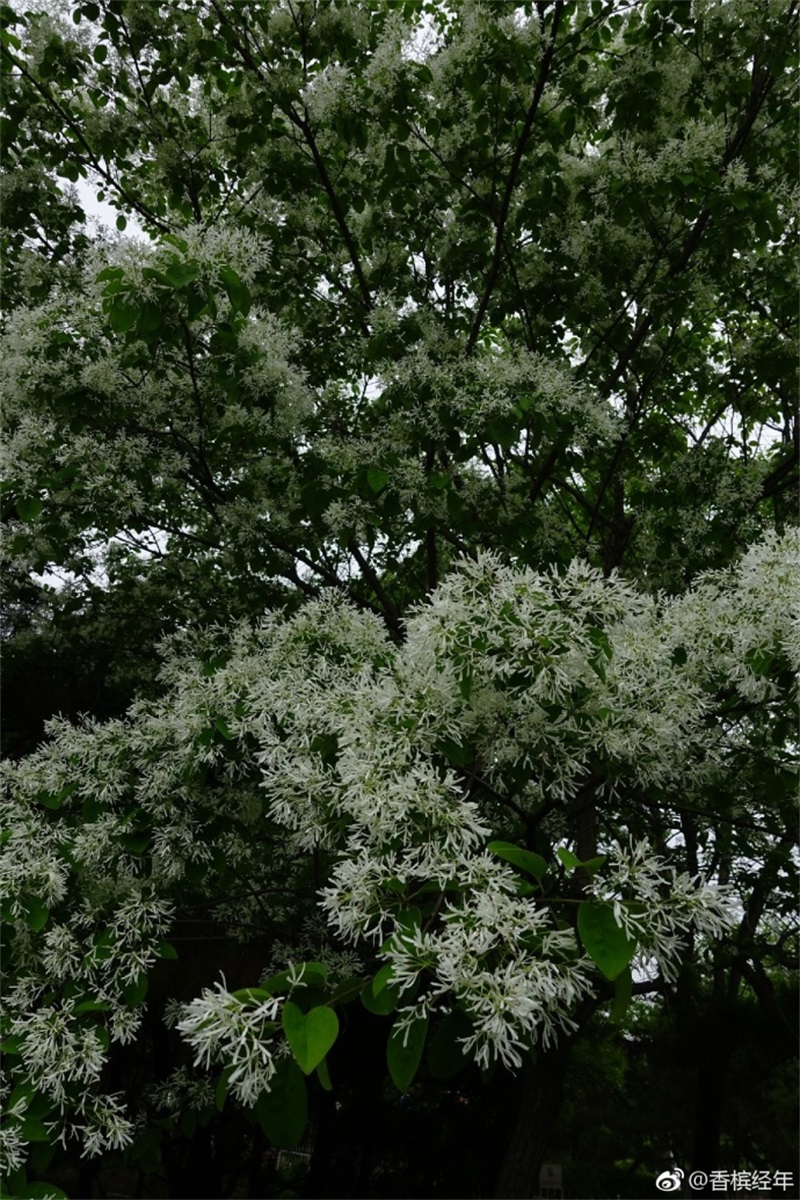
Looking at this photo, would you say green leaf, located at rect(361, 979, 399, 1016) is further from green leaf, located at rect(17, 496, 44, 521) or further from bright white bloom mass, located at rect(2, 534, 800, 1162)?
green leaf, located at rect(17, 496, 44, 521)

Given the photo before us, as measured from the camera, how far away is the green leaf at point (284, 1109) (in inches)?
56.1

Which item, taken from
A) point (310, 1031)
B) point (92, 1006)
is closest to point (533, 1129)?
point (92, 1006)

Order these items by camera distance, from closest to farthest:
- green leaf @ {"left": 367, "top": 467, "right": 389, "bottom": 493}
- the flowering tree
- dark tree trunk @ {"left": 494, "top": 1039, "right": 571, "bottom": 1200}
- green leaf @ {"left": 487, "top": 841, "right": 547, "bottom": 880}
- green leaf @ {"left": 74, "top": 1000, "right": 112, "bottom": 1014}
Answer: green leaf @ {"left": 487, "top": 841, "right": 547, "bottom": 880}, the flowering tree, green leaf @ {"left": 74, "top": 1000, "right": 112, "bottom": 1014}, green leaf @ {"left": 367, "top": 467, "right": 389, "bottom": 493}, dark tree trunk @ {"left": 494, "top": 1039, "right": 571, "bottom": 1200}

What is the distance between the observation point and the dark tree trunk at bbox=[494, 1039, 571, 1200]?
4.41 meters

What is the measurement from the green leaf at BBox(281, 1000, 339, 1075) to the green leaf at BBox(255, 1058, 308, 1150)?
4.5 inches

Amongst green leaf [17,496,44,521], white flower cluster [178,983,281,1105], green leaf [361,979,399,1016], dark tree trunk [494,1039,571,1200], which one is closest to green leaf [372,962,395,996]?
green leaf [361,979,399,1016]

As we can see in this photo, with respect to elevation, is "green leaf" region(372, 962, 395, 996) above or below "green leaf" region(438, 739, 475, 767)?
below

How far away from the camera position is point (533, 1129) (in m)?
4.55

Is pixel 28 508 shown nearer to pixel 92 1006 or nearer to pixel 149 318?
pixel 149 318

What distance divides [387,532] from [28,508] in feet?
5.42

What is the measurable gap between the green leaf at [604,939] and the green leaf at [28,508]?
2.46 m

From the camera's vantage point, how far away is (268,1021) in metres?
1.50

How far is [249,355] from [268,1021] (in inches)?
87.9

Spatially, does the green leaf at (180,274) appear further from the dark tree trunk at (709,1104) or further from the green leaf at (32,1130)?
the dark tree trunk at (709,1104)
